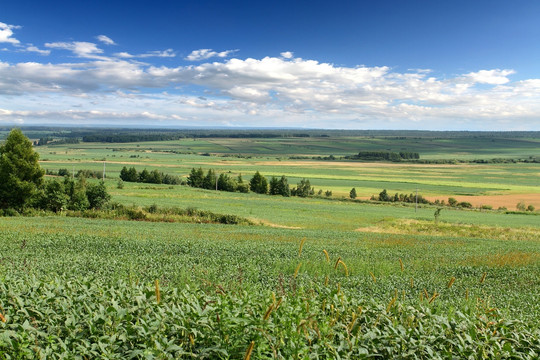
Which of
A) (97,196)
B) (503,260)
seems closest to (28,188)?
(97,196)

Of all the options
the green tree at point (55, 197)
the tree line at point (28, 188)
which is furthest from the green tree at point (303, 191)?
the green tree at point (55, 197)

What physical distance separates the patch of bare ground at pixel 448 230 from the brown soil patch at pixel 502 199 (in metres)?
40.3

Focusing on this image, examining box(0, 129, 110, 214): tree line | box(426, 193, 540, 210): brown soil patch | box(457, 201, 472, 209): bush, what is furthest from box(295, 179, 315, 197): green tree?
box(0, 129, 110, 214): tree line

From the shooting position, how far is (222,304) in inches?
210

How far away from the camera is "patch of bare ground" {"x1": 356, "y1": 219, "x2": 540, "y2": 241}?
132ft

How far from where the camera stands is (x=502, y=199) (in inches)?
3526

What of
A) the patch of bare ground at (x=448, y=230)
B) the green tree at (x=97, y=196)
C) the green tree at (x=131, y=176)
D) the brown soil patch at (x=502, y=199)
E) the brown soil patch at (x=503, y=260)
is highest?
the brown soil patch at (x=503, y=260)

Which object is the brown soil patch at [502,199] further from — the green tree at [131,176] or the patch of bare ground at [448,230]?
the green tree at [131,176]

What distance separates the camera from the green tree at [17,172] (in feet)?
133

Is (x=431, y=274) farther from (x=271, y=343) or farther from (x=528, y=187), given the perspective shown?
(x=528, y=187)

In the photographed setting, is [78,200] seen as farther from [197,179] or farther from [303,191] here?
[303,191]

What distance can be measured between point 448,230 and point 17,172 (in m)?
45.9

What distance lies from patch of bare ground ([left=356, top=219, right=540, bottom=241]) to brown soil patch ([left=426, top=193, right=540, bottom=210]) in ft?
132

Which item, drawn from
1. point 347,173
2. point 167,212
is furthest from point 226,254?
point 347,173
